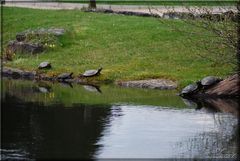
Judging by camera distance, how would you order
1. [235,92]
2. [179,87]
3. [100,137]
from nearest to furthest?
[100,137] → [235,92] → [179,87]

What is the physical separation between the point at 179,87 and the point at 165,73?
7.98 feet

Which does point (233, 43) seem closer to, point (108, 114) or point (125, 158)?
point (108, 114)

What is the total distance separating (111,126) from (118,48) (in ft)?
53.7

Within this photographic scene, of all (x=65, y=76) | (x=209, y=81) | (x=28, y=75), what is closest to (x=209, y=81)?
(x=209, y=81)

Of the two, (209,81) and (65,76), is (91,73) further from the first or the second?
(209,81)

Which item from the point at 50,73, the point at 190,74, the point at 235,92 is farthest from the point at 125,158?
the point at 50,73

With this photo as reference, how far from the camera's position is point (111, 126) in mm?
20578

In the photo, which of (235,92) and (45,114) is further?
(235,92)

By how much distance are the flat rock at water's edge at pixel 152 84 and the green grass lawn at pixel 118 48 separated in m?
0.43

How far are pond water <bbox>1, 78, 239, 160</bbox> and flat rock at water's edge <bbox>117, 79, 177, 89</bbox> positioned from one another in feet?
2.81

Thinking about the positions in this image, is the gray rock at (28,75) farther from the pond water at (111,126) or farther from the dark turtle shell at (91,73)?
the pond water at (111,126)

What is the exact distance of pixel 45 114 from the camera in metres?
22.5

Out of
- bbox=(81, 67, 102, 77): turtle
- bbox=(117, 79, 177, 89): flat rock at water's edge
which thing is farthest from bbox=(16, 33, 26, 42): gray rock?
→ bbox=(117, 79, 177, 89): flat rock at water's edge

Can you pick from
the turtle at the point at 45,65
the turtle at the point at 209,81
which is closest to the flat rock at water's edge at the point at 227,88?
the turtle at the point at 209,81
